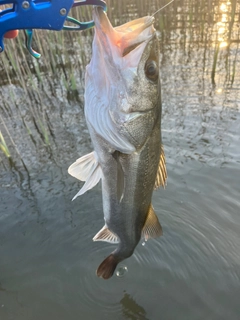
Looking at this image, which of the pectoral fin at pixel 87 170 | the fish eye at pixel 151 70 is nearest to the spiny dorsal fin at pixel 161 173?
the pectoral fin at pixel 87 170

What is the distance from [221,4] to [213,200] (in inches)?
427

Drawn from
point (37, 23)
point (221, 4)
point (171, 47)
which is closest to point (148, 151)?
point (37, 23)

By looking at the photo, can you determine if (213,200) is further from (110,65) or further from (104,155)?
(110,65)

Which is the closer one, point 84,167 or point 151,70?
point 151,70

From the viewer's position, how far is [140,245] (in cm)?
357

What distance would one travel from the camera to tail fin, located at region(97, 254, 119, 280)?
2.56 meters

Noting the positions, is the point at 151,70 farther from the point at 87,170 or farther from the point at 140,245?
the point at 140,245

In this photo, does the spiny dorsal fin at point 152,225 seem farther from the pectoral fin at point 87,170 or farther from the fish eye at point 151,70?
the fish eye at point 151,70

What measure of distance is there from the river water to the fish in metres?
1.17

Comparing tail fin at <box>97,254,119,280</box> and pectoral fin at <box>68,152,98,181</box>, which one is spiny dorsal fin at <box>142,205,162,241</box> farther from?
pectoral fin at <box>68,152,98,181</box>

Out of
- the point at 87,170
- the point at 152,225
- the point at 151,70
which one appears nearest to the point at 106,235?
the point at 152,225

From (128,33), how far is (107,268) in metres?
1.77

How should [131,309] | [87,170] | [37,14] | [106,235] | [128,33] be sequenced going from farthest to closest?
[131,309], [106,235], [87,170], [128,33], [37,14]

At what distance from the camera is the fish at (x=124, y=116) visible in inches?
68.3
